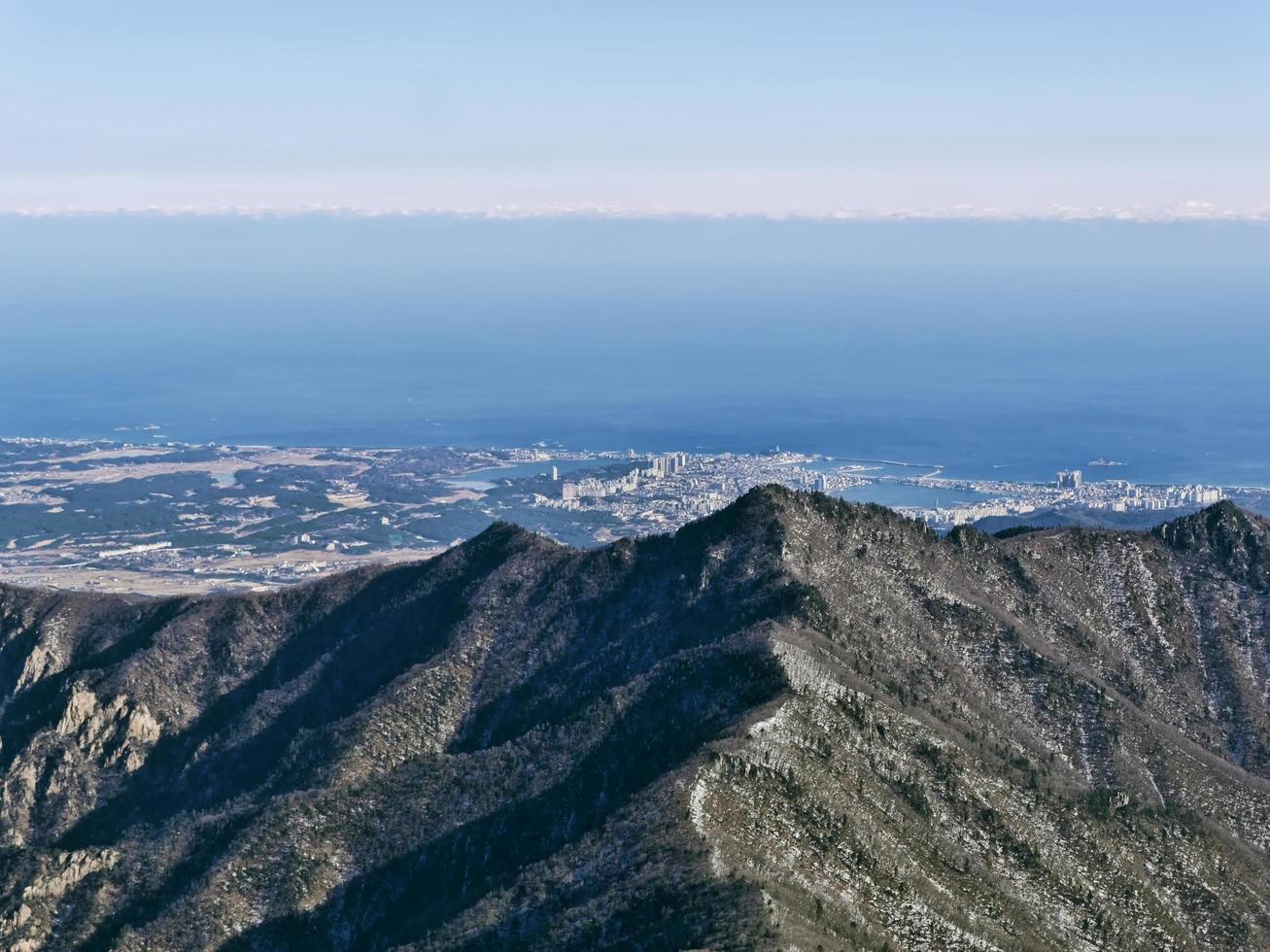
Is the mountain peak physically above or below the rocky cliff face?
above

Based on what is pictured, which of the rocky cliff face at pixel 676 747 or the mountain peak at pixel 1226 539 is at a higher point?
the mountain peak at pixel 1226 539

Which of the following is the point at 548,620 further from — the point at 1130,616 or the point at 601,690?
the point at 1130,616

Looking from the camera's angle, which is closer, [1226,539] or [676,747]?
[676,747]

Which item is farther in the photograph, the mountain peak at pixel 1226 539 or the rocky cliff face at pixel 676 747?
the mountain peak at pixel 1226 539

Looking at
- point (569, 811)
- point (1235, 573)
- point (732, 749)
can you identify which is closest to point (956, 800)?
point (732, 749)

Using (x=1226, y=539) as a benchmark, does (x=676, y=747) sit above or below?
below

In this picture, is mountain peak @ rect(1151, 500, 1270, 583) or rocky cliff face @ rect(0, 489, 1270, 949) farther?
mountain peak @ rect(1151, 500, 1270, 583)

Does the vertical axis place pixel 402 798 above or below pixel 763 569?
below

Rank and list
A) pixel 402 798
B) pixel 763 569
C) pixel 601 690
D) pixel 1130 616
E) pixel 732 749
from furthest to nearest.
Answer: pixel 1130 616
pixel 763 569
pixel 601 690
pixel 402 798
pixel 732 749
